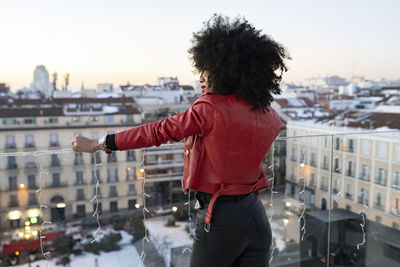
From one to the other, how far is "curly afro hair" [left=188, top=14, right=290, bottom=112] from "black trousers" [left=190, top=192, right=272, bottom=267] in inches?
10.6

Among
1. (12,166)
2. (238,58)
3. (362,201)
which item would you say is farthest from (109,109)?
(238,58)

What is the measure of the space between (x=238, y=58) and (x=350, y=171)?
1.84 m

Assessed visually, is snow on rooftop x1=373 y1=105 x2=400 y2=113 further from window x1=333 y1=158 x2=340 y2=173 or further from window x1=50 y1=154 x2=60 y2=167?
window x1=50 y1=154 x2=60 y2=167

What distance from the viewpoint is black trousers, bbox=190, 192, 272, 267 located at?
1001 mm

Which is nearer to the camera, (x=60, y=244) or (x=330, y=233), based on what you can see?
(x=60, y=244)

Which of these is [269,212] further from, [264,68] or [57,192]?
[264,68]

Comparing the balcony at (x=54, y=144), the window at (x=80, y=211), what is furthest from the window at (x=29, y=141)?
the window at (x=80, y=211)

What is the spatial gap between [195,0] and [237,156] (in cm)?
1368

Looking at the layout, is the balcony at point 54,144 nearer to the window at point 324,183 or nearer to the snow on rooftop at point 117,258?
the snow on rooftop at point 117,258

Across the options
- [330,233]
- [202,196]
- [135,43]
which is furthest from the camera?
[135,43]

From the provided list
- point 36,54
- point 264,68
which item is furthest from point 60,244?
point 36,54

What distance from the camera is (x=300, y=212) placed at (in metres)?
2.16

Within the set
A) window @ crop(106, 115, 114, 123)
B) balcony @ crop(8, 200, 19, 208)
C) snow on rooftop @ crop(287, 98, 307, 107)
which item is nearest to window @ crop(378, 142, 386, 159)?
balcony @ crop(8, 200, 19, 208)

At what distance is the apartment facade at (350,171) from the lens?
2094 mm
